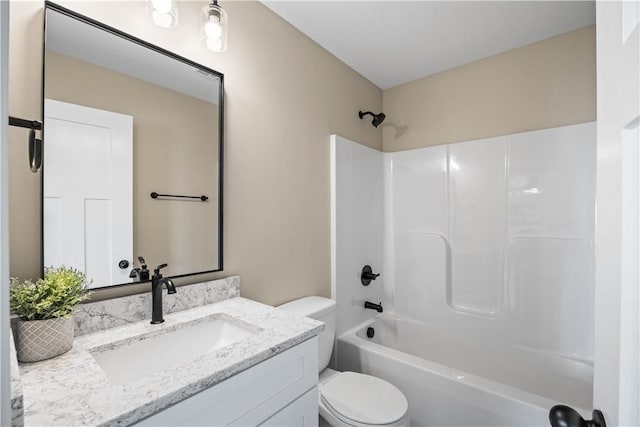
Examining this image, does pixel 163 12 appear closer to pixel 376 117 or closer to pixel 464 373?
pixel 376 117

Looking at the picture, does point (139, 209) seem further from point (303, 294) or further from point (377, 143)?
point (377, 143)

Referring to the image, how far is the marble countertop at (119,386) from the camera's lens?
2.02 ft

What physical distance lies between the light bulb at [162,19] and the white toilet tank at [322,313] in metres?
1.39

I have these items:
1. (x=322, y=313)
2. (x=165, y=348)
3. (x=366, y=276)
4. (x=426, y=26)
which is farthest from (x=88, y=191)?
(x=426, y=26)

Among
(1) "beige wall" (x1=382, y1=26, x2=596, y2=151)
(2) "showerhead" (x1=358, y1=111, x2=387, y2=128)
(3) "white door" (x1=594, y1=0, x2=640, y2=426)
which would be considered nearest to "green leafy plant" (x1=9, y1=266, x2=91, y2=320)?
(3) "white door" (x1=594, y1=0, x2=640, y2=426)

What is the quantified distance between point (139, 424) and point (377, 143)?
2429 millimetres

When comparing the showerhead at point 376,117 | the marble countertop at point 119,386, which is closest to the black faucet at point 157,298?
the marble countertop at point 119,386

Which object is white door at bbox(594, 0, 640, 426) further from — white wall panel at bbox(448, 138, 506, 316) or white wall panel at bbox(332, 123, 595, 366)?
white wall panel at bbox(448, 138, 506, 316)

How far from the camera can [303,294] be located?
1.87m

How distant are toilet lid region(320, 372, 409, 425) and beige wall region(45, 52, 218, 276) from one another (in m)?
0.85

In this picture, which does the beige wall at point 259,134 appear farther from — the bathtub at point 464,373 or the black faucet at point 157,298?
the bathtub at point 464,373

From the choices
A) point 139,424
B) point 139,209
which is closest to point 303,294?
point 139,209

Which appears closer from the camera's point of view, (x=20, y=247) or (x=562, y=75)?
(x=20, y=247)

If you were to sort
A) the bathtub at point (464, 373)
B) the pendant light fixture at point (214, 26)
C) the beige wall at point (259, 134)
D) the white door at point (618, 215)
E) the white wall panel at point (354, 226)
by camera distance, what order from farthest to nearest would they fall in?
the white wall panel at point (354, 226)
the bathtub at point (464, 373)
the pendant light fixture at point (214, 26)
the beige wall at point (259, 134)
the white door at point (618, 215)
